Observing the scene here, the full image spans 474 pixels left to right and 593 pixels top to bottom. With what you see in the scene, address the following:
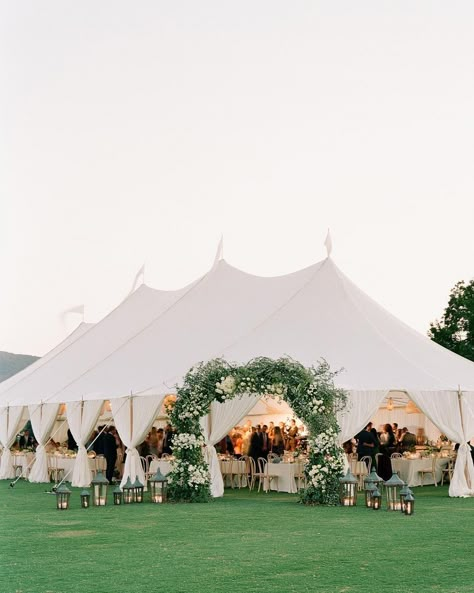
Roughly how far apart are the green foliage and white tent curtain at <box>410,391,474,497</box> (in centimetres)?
2587

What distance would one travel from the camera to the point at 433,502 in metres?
14.6

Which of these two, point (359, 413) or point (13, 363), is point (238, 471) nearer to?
point (359, 413)

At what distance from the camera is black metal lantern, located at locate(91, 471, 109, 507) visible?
13.9 m

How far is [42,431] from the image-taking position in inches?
841

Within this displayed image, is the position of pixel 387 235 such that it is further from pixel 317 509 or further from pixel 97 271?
pixel 317 509

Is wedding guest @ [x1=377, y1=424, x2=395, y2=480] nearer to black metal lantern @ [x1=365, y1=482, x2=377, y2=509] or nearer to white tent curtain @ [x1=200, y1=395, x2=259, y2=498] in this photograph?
white tent curtain @ [x1=200, y1=395, x2=259, y2=498]

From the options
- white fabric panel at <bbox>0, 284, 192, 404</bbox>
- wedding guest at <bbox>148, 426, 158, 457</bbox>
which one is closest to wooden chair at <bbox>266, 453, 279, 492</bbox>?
wedding guest at <bbox>148, 426, 158, 457</bbox>

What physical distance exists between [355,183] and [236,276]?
3344mm

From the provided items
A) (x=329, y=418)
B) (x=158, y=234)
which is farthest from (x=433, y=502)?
(x=158, y=234)

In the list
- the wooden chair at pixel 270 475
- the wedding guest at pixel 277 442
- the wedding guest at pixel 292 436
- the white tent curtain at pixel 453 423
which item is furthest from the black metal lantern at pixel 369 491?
the wedding guest at pixel 292 436

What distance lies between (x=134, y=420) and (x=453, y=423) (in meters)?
5.89

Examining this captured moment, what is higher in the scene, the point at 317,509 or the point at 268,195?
the point at 268,195

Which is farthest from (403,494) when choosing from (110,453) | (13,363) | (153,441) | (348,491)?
(13,363)

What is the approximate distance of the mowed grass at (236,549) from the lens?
746cm
